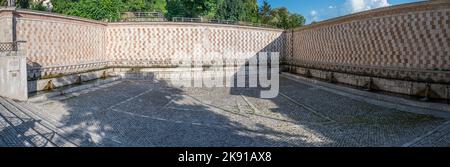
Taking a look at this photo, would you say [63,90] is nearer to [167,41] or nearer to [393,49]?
[167,41]

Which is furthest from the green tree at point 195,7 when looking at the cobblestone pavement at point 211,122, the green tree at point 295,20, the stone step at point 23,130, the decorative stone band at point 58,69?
the stone step at point 23,130

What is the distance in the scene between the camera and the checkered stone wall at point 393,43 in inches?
421

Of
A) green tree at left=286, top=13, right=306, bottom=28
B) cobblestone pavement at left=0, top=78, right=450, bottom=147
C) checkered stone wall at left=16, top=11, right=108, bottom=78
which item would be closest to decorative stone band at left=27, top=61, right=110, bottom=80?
checkered stone wall at left=16, top=11, right=108, bottom=78

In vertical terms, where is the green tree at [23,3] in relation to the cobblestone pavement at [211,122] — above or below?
above

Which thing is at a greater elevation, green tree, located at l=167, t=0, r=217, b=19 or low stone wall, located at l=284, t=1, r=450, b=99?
green tree, located at l=167, t=0, r=217, b=19

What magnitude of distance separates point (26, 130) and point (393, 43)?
40.2 feet

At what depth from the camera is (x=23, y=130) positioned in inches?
272

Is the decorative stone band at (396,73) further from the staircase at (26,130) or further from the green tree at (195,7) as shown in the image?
the green tree at (195,7)

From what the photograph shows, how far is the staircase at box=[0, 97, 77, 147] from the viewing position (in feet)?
20.5

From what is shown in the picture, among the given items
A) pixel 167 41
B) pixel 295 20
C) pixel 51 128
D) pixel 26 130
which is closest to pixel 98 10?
pixel 167 41

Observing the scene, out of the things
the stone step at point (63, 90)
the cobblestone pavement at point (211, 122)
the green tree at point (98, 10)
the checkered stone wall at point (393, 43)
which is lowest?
the cobblestone pavement at point (211, 122)

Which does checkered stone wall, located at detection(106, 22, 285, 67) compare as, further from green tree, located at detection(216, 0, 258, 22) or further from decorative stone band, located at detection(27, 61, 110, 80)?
green tree, located at detection(216, 0, 258, 22)

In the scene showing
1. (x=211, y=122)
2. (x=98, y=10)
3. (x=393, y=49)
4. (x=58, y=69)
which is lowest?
(x=211, y=122)

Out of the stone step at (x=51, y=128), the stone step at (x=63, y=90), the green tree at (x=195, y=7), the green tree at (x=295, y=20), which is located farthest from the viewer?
the green tree at (x=295, y=20)
